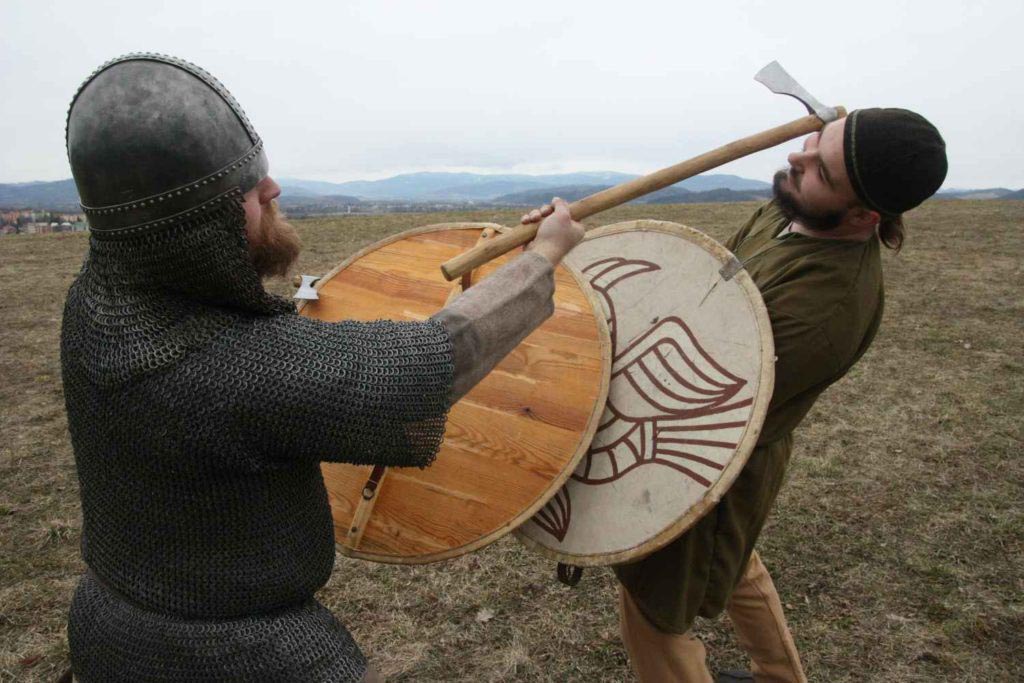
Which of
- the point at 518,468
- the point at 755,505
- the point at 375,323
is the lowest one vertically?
the point at 755,505

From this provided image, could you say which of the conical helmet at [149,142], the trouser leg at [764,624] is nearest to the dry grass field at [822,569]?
the trouser leg at [764,624]

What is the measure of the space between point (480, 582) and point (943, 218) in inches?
517

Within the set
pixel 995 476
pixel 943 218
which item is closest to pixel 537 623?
pixel 995 476

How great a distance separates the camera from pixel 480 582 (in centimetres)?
329

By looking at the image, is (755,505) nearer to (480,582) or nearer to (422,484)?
(422,484)

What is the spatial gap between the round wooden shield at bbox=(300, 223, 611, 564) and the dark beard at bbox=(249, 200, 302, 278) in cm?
73

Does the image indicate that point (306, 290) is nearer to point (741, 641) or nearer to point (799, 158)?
point (799, 158)

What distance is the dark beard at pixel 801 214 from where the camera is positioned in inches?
75.6

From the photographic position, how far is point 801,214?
1982 millimetres

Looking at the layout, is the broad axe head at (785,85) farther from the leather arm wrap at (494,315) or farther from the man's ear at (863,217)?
the leather arm wrap at (494,315)

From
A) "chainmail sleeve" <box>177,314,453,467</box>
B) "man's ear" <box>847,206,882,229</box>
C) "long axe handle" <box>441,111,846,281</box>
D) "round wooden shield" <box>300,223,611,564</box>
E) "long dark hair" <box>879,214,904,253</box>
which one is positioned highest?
"long axe handle" <box>441,111,846,281</box>

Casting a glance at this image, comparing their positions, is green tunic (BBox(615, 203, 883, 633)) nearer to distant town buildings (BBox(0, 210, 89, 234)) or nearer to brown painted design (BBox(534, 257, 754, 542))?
brown painted design (BBox(534, 257, 754, 542))

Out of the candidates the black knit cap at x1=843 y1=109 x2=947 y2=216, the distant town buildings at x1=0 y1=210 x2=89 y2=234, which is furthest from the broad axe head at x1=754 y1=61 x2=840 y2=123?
the distant town buildings at x1=0 y1=210 x2=89 y2=234

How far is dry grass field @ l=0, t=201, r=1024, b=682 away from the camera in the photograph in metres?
2.81
